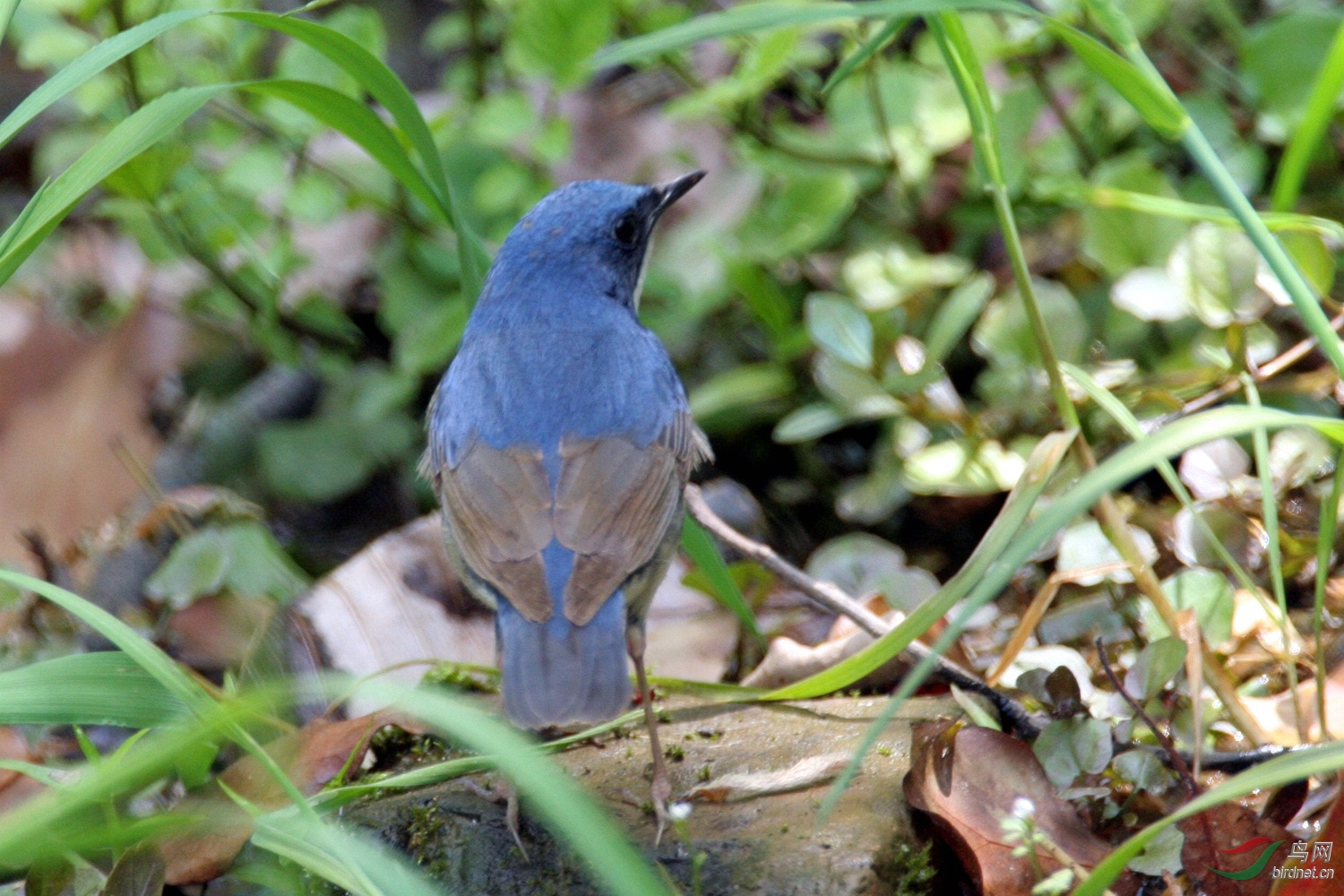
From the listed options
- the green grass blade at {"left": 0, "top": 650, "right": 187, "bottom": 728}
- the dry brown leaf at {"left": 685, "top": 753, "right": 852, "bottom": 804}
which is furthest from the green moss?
the green grass blade at {"left": 0, "top": 650, "right": 187, "bottom": 728}

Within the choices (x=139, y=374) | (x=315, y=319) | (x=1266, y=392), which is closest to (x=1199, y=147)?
(x=1266, y=392)

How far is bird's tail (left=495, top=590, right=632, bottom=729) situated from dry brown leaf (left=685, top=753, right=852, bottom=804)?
0.99ft

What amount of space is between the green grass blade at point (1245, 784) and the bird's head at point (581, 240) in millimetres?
2431

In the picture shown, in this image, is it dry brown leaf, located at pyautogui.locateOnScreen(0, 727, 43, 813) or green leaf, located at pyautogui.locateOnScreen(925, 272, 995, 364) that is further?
green leaf, located at pyautogui.locateOnScreen(925, 272, 995, 364)

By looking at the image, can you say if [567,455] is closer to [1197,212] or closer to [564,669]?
[564,669]

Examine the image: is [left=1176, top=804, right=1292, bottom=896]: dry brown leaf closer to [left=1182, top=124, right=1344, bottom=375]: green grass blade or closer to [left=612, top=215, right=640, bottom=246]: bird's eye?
[left=1182, top=124, right=1344, bottom=375]: green grass blade

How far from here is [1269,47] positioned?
4.74m

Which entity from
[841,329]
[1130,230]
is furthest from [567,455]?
[1130,230]

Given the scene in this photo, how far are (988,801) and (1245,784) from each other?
859mm

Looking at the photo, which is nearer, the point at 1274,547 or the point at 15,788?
the point at 1274,547

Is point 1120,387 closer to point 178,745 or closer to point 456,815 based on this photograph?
point 456,815

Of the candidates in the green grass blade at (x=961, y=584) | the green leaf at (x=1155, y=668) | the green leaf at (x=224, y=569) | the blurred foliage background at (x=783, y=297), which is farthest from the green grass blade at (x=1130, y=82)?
the green leaf at (x=224, y=569)

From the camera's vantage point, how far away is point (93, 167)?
106 inches

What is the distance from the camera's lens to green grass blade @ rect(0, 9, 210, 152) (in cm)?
264
